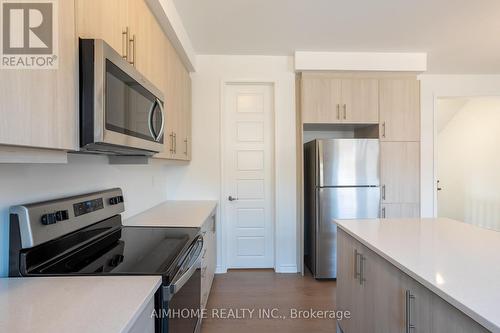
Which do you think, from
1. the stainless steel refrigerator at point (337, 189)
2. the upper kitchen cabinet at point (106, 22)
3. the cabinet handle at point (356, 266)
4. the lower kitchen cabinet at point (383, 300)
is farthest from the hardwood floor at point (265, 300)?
the upper kitchen cabinet at point (106, 22)

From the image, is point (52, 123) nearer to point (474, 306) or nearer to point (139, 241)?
point (139, 241)

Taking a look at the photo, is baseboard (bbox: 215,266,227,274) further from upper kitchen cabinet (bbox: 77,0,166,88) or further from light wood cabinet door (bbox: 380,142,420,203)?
upper kitchen cabinet (bbox: 77,0,166,88)

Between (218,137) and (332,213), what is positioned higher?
(218,137)

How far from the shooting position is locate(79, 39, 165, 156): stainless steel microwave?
1.05 m

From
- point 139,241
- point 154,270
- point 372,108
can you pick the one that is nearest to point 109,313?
point 154,270

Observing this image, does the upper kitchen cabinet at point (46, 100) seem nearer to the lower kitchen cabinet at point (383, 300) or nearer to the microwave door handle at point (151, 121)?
the microwave door handle at point (151, 121)

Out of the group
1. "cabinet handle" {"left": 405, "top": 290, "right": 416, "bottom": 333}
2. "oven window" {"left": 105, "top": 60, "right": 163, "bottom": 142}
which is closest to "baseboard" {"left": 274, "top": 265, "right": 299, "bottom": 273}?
"cabinet handle" {"left": 405, "top": 290, "right": 416, "bottom": 333}

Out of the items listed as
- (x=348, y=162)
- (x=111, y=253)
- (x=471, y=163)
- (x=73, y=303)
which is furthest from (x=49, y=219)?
(x=471, y=163)

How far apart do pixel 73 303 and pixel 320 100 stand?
306cm

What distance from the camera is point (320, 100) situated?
3355 mm

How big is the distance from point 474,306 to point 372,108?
2874mm

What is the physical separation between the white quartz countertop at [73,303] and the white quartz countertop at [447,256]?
999 millimetres

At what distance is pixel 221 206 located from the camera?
138 inches

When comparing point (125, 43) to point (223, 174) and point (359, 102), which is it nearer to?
point (223, 174)
